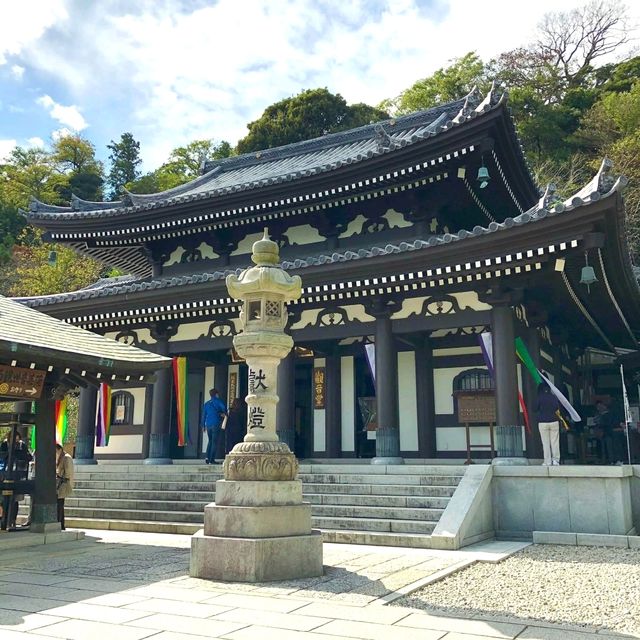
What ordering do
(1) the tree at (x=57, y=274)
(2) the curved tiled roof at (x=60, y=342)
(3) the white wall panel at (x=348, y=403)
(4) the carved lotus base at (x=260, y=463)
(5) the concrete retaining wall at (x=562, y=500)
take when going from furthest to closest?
(1) the tree at (x=57, y=274) < (3) the white wall panel at (x=348, y=403) < (5) the concrete retaining wall at (x=562, y=500) < (2) the curved tiled roof at (x=60, y=342) < (4) the carved lotus base at (x=260, y=463)

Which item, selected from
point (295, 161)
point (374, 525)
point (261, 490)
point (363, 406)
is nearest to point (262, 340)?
point (261, 490)

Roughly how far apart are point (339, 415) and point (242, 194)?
652 centimetres

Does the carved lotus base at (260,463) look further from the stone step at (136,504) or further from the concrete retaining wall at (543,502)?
the stone step at (136,504)

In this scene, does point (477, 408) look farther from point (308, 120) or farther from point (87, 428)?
point (308, 120)

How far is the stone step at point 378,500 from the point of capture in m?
10.3

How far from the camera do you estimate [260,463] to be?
23.6ft

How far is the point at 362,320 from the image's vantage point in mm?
14172

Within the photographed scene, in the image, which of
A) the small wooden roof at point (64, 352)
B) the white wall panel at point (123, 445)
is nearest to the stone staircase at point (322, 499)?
the small wooden roof at point (64, 352)

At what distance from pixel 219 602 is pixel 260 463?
183cm

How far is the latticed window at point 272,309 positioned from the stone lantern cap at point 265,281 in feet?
0.30

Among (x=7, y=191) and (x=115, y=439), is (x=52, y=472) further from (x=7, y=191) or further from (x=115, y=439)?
(x=7, y=191)

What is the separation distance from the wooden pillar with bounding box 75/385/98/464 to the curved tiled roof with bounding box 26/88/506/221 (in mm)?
5342

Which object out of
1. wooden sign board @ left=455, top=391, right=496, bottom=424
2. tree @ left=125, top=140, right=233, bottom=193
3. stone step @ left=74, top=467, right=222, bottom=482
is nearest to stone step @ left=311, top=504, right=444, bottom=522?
stone step @ left=74, top=467, right=222, bottom=482

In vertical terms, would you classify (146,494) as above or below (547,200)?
below
